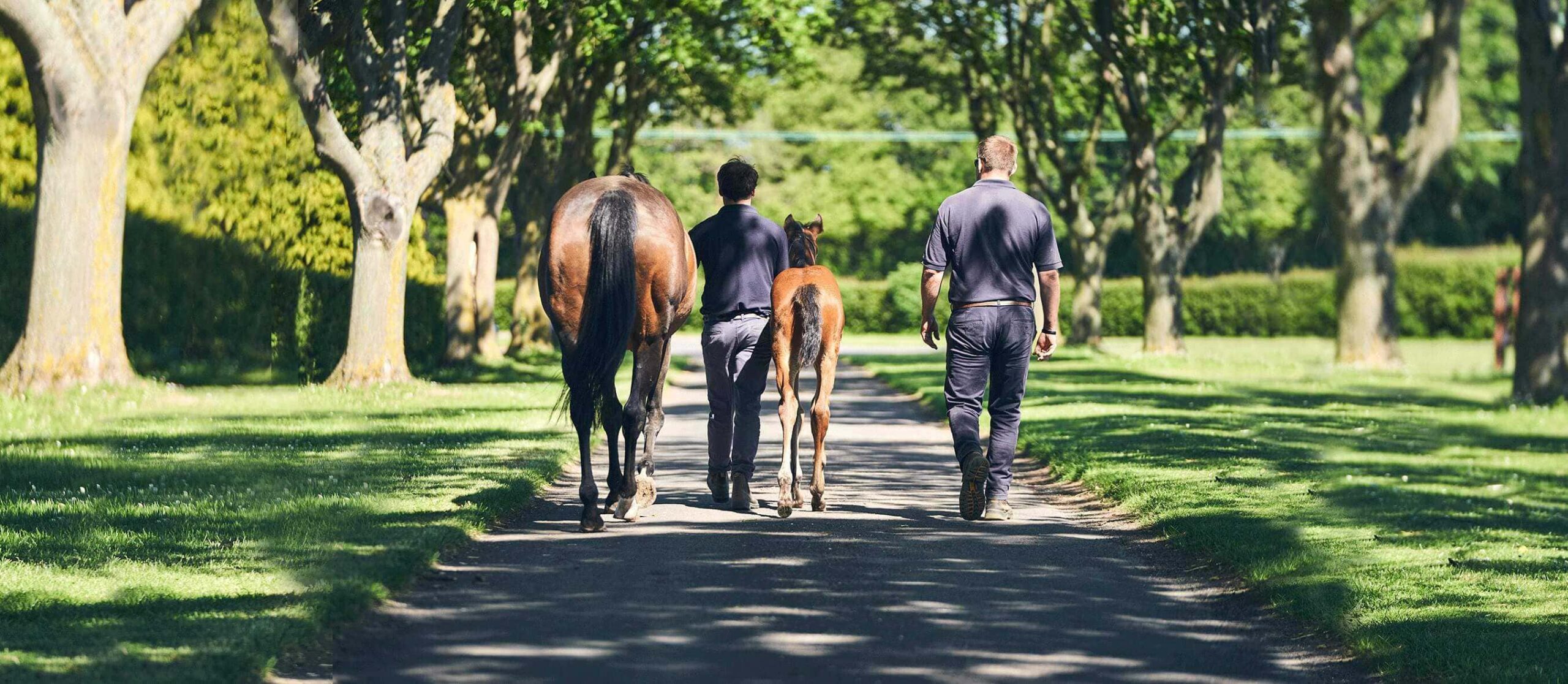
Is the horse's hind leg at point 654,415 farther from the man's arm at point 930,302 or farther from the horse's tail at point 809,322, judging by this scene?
the man's arm at point 930,302

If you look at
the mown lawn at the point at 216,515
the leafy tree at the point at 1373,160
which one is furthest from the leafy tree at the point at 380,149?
the leafy tree at the point at 1373,160

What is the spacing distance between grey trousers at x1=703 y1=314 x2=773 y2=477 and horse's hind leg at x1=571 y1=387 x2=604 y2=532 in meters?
1.00

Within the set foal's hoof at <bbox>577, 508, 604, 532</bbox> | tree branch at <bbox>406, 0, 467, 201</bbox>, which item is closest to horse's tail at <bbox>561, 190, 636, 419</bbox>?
foal's hoof at <bbox>577, 508, 604, 532</bbox>

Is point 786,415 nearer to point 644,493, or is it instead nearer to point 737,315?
point 737,315

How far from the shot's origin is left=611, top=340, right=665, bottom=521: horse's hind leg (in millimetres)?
10234

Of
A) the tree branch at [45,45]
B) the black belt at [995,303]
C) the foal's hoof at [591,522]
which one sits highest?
the tree branch at [45,45]

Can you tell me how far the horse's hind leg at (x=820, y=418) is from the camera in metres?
10.7

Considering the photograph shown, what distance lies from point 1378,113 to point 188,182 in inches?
874

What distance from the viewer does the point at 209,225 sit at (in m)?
27.1

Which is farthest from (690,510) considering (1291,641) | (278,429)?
(278,429)

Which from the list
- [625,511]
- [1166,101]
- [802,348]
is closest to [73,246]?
[625,511]

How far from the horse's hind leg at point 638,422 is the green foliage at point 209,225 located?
15.3 m

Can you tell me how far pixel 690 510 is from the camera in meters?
10.8

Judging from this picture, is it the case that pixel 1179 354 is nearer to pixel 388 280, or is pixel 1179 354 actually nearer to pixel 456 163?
pixel 456 163
